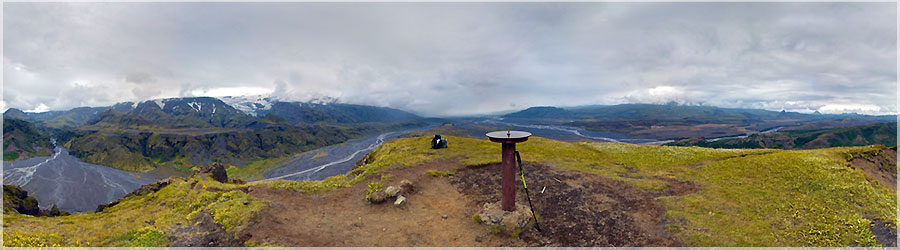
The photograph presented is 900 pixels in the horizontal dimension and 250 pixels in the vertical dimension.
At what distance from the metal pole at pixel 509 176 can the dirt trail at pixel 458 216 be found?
2.22 metres

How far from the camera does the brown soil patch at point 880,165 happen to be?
24.0 meters

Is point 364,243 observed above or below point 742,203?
below

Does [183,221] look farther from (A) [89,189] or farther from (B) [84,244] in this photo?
(A) [89,189]

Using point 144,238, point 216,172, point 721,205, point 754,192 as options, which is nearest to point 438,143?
point 216,172

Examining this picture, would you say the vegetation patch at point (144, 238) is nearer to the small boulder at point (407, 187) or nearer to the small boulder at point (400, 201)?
the small boulder at point (400, 201)

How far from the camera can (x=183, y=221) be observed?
1944 cm

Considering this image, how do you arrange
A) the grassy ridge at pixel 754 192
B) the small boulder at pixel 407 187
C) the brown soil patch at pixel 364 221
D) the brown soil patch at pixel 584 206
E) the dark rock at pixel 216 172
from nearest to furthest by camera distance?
the grassy ridge at pixel 754 192, the brown soil patch at pixel 584 206, the brown soil patch at pixel 364 221, the small boulder at pixel 407 187, the dark rock at pixel 216 172

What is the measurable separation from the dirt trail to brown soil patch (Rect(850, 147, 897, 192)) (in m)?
14.5

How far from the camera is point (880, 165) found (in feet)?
86.7

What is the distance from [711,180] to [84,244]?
4026 cm

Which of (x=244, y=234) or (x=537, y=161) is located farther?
(x=537, y=161)

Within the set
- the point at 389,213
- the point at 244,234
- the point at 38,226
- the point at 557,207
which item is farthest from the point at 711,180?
the point at 38,226

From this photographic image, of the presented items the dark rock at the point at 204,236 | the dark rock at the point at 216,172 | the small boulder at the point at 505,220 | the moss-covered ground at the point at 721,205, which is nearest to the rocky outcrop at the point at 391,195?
the moss-covered ground at the point at 721,205

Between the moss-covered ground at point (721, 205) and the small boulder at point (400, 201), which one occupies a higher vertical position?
the moss-covered ground at point (721, 205)
